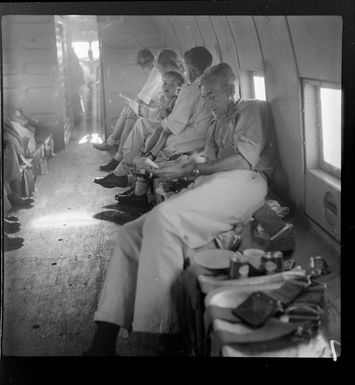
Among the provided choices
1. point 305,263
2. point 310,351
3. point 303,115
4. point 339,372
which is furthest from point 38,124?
point 339,372

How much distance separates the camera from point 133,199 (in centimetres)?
224

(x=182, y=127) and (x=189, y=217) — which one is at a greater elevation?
(x=182, y=127)

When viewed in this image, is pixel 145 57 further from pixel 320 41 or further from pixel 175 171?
pixel 320 41

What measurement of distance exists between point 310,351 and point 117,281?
85 centimetres

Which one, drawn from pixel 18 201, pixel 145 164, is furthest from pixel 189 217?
pixel 18 201

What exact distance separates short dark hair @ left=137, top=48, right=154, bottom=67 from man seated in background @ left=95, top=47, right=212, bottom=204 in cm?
15

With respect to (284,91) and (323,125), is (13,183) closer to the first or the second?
(284,91)

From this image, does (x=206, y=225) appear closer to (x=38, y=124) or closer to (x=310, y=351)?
(x=310, y=351)

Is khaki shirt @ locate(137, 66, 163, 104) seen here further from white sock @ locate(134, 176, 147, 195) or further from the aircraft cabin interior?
white sock @ locate(134, 176, 147, 195)

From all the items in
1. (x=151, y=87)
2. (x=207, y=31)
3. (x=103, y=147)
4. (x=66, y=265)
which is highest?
(x=207, y=31)

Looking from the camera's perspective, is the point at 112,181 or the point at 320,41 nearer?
the point at 320,41

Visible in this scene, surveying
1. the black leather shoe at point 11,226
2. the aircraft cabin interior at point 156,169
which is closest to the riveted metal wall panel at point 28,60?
the aircraft cabin interior at point 156,169

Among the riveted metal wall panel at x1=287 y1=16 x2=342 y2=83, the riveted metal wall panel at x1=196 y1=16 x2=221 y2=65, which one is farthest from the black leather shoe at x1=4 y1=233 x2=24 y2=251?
the riveted metal wall panel at x1=287 y1=16 x2=342 y2=83

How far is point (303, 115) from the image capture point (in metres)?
2.20
